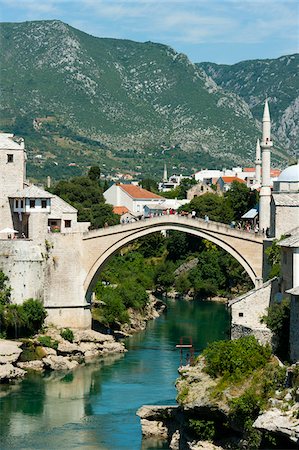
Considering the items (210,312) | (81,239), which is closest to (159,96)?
(210,312)

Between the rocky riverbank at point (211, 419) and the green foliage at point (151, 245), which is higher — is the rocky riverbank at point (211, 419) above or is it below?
below

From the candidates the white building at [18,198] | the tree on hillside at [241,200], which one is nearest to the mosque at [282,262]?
the white building at [18,198]

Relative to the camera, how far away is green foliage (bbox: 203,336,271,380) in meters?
34.0

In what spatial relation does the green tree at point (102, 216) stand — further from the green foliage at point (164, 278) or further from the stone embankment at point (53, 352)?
the stone embankment at point (53, 352)

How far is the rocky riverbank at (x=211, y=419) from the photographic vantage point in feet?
99.6

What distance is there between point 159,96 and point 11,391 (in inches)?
4855

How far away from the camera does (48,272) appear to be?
5484 centimetres

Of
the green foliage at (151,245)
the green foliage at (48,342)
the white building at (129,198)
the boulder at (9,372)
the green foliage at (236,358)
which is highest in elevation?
the white building at (129,198)

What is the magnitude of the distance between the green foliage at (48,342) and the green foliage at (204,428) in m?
17.7

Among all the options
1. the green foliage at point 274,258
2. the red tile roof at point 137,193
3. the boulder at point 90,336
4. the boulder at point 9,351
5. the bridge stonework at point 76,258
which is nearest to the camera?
the green foliage at point 274,258

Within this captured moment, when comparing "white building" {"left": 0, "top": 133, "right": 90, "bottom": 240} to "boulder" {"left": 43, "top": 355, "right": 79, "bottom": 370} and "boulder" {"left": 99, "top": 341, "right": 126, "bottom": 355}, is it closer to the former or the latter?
"boulder" {"left": 99, "top": 341, "right": 126, "bottom": 355}

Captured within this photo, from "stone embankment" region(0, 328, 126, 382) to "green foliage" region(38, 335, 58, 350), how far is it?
0.12m

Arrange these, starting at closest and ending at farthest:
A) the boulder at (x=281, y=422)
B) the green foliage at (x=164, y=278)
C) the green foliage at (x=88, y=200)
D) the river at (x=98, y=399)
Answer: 1. the boulder at (x=281, y=422)
2. the river at (x=98, y=399)
3. the green foliage at (x=164, y=278)
4. the green foliage at (x=88, y=200)

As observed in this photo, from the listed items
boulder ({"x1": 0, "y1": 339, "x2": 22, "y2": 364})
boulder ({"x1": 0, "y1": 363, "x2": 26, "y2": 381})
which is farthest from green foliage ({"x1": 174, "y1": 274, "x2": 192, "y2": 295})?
boulder ({"x1": 0, "y1": 363, "x2": 26, "y2": 381})
